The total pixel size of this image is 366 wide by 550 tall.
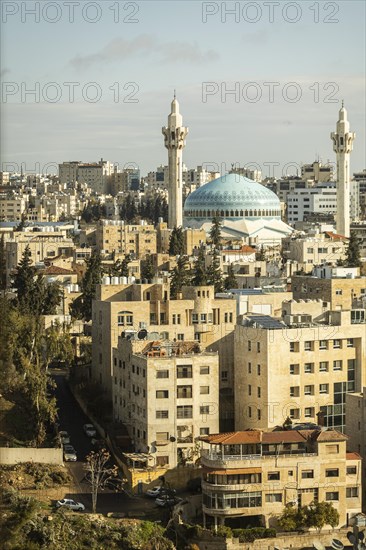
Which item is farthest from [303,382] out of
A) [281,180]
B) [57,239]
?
[281,180]

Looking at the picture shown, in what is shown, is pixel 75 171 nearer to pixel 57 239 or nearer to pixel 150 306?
pixel 57 239

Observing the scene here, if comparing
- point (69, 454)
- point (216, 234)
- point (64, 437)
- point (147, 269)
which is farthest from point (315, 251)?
point (69, 454)

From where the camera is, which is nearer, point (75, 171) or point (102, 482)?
point (102, 482)

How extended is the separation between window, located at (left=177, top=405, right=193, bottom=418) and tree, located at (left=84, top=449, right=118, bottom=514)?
1432 millimetres

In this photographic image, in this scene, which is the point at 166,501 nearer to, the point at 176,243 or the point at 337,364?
the point at 337,364

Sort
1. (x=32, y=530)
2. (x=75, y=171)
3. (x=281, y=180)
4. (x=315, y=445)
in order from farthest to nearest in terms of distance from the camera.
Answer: (x=75, y=171)
(x=281, y=180)
(x=315, y=445)
(x=32, y=530)

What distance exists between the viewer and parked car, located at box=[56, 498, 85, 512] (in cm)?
2619

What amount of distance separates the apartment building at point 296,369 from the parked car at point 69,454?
10.2ft

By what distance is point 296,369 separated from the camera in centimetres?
2989

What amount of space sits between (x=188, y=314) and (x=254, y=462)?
7.05m

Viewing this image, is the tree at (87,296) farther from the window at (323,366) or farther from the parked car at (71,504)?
the parked car at (71,504)

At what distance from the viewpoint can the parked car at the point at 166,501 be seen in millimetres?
26812

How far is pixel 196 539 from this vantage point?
25953mm

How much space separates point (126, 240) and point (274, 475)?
3512 centimetres
